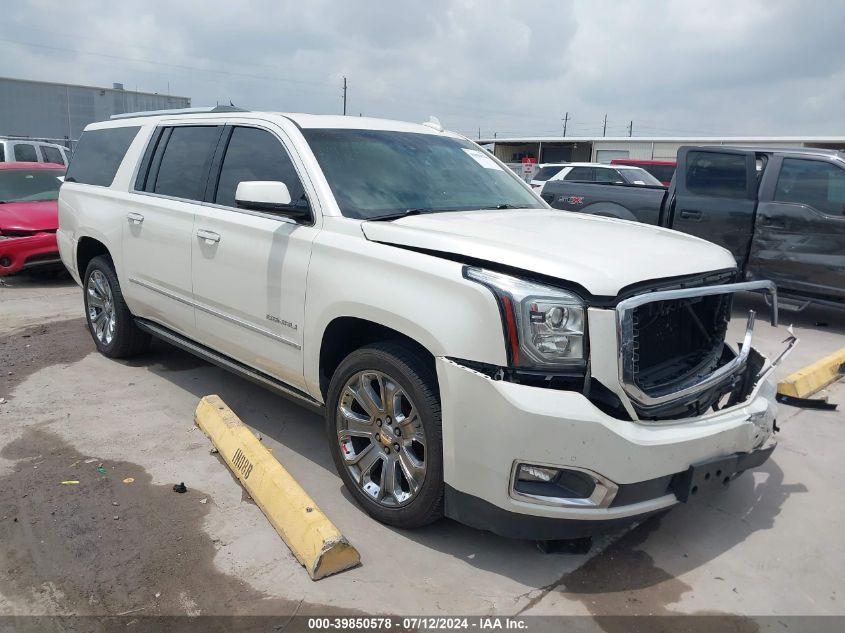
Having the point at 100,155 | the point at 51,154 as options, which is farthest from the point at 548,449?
the point at 51,154

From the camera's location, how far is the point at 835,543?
327cm

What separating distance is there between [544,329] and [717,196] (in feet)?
20.9

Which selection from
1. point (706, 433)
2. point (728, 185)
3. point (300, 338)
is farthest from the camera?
point (728, 185)

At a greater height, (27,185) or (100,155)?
(100,155)

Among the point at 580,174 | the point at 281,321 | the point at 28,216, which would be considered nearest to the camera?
the point at 281,321

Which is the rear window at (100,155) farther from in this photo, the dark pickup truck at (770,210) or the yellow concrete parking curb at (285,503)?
the dark pickup truck at (770,210)

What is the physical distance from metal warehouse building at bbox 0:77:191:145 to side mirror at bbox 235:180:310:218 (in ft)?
98.1

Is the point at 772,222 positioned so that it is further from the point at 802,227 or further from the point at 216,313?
the point at 216,313

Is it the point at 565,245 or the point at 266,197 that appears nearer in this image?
the point at 565,245

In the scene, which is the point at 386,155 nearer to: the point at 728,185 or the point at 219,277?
the point at 219,277

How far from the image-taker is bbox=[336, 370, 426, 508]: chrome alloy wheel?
120 inches

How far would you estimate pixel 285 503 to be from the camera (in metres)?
3.13

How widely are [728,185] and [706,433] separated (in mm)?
6079

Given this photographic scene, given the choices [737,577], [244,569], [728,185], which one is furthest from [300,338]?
[728,185]
